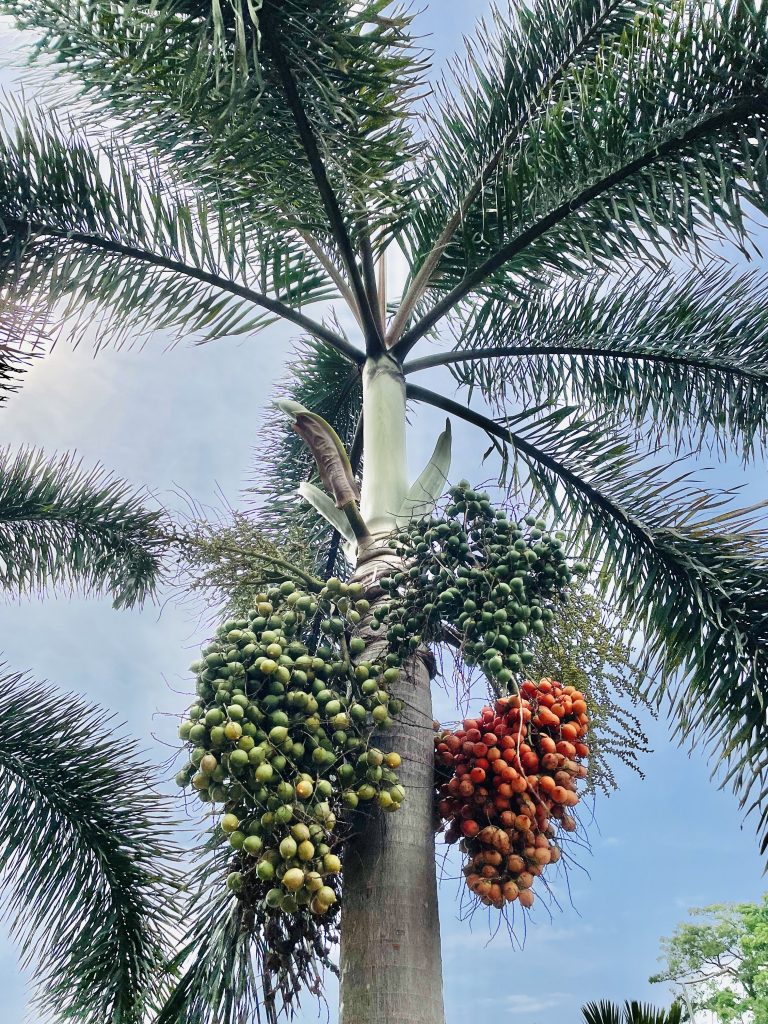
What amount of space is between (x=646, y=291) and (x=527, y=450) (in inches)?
45.3

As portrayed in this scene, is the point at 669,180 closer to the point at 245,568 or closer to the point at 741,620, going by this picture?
the point at 741,620

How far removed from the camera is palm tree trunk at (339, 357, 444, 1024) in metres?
3.06

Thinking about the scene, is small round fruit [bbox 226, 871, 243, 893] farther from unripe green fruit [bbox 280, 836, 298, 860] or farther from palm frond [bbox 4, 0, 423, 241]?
palm frond [bbox 4, 0, 423, 241]

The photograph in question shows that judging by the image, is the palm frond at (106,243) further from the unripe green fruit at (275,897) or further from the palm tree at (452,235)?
the unripe green fruit at (275,897)

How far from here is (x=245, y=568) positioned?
4594 millimetres

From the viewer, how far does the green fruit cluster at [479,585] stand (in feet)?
11.1

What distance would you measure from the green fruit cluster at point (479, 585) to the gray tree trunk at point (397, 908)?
1.25 feet

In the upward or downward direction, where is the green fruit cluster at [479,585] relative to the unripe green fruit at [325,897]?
upward

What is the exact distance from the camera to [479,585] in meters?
3.45

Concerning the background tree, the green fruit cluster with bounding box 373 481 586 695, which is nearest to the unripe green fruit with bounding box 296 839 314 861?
the green fruit cluster with bounding box 373 481 586 695

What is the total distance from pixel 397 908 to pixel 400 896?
0.04 metres

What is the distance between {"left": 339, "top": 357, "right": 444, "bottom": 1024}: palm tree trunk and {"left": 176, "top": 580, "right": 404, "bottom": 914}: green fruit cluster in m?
0.10

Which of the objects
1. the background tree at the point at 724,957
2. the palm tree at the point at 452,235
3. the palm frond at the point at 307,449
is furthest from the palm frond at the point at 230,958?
the background tree at the point at 724,957

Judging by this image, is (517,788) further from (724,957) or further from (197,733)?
(724,957)
